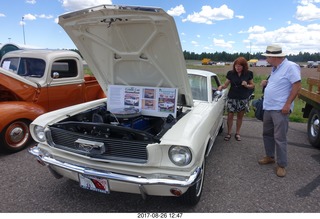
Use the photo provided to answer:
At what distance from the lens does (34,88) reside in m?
5.03

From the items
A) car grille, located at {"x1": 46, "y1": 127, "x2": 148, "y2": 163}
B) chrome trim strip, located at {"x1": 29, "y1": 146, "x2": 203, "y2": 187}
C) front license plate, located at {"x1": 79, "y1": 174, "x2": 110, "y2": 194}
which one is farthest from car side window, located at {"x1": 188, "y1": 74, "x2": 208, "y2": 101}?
front license plate, located at {"x1": 79, "y1": 174, "x2": 110, "y2": 194}

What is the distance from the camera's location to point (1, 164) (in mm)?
4039

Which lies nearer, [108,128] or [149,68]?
[108,128]

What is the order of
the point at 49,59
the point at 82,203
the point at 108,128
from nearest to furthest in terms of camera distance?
the point at 108,128 → the point at 82,203 → the point at 49,59

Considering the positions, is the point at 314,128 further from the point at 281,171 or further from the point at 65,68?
the point at 65,68

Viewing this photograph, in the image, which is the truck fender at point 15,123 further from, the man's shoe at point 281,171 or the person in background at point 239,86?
the man's shoe at point 281,171

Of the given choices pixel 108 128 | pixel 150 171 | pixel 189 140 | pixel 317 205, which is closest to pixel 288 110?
pixel 317 205

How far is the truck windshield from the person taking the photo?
5.41 m

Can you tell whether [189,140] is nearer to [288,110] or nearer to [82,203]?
[82,203]

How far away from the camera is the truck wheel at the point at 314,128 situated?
4.90 m

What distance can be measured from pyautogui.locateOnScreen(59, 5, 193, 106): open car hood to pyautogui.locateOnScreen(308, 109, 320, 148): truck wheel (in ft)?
9.39

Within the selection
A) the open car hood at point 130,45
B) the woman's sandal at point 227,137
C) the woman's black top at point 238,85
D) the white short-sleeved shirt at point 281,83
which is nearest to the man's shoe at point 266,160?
the white short-sleeved shirt at point 281,83

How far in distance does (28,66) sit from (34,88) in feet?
2.67

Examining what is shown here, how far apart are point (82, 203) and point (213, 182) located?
1.71 metres
